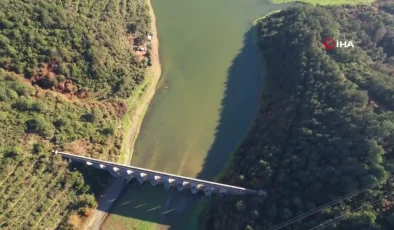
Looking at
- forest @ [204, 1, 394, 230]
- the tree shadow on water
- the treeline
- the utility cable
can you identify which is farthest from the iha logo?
the treeline

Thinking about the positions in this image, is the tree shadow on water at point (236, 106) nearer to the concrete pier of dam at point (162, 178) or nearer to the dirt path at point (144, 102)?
the concrete pier of dam at point (162, 178)

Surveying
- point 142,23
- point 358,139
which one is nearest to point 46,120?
point 142,23

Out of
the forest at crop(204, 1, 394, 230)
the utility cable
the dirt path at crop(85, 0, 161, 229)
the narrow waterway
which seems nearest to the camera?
the utility cable

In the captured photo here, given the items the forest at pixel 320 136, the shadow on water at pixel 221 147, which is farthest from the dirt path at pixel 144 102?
the forest at pixel 320 136

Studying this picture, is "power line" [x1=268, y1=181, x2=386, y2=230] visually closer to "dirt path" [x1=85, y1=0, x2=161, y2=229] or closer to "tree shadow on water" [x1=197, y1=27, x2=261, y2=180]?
"tree shadow on water" [x1=197, y1=27, x2=261, y2=180]

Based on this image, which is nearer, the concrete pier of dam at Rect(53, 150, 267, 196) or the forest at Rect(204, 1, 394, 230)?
the forest at Rect(204, 1, 394, 230)

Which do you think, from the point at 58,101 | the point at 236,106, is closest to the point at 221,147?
the point at 236,106
